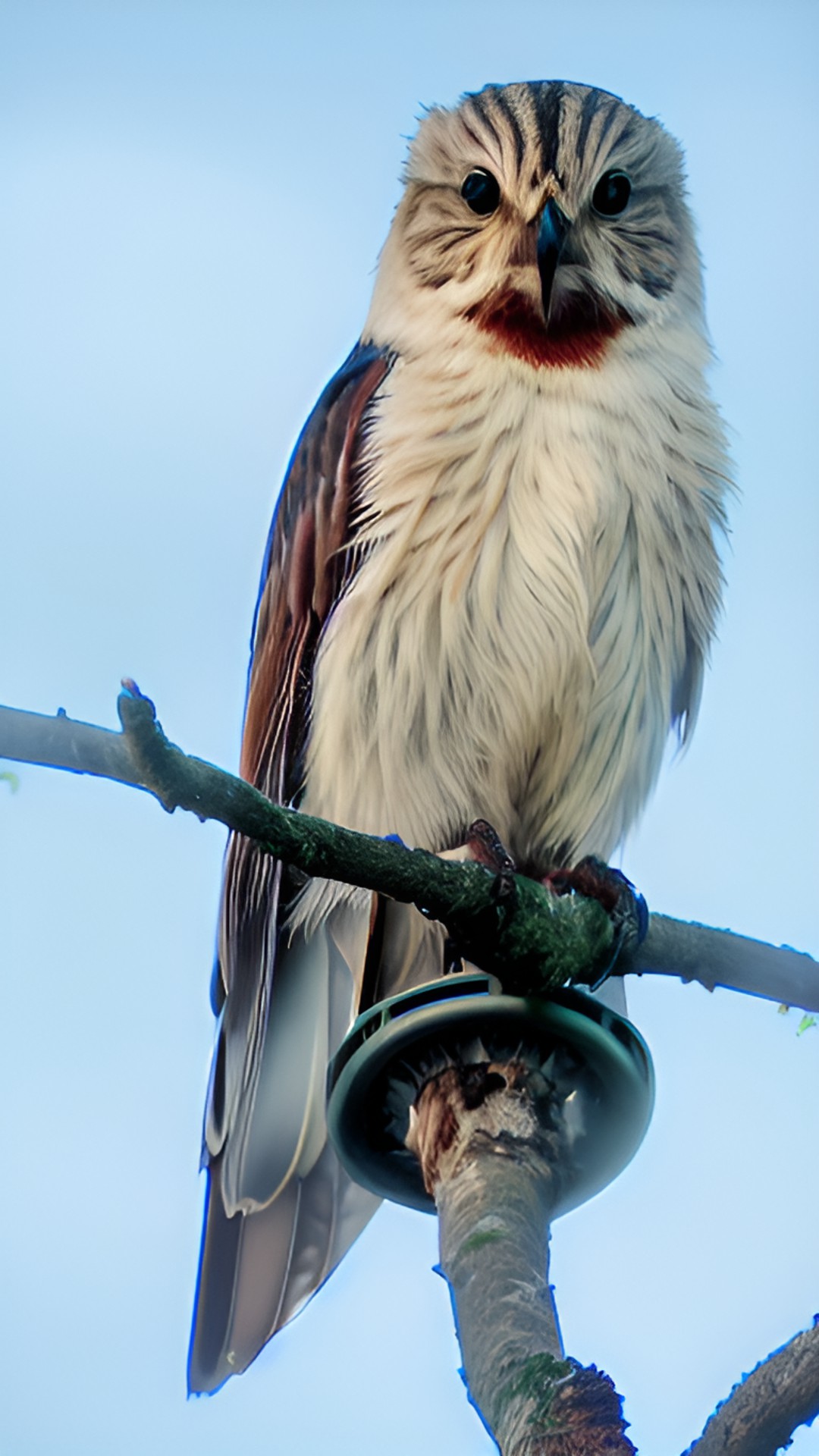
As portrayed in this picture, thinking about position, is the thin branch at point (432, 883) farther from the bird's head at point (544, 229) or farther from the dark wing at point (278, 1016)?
the bird's head at point (544, 229)

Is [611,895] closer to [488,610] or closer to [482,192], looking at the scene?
[488,610]

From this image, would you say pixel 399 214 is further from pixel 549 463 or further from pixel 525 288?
pixel 549 463

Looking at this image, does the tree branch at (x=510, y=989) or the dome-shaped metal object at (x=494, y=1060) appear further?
the dome-shaped metal object at (x=494, y=1060)

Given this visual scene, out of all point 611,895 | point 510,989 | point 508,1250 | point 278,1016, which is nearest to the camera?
point 508,1250

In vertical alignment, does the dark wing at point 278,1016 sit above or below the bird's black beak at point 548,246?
below

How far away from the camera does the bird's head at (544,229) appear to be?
4098mm

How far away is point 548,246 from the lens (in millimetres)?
4004

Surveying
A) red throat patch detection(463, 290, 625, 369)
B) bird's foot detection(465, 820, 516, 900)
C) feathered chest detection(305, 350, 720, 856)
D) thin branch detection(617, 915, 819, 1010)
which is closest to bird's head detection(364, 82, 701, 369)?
red throat patch detection(463, 290, 625, 369)

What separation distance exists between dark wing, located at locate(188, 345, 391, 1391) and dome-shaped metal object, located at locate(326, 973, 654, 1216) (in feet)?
2.19

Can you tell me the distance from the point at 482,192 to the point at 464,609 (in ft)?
4.03

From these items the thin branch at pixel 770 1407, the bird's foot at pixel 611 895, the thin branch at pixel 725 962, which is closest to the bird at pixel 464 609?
the bird's foot at pixel 611 895

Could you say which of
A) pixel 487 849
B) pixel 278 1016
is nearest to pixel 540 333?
pixel 487 849

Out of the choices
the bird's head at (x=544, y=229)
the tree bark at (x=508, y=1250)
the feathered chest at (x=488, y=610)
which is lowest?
the tree bark at (x=508, y=1250)

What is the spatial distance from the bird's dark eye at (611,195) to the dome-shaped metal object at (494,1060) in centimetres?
215
